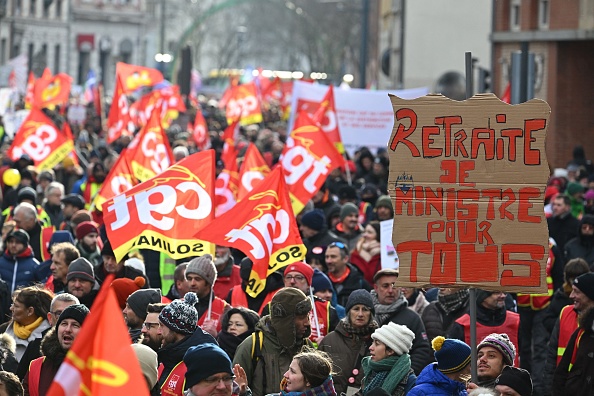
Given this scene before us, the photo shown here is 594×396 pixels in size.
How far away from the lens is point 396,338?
299 inches

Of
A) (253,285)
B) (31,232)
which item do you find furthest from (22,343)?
(31,232)

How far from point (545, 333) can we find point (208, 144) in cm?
1532

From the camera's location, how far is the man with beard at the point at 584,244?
13078 millimetres

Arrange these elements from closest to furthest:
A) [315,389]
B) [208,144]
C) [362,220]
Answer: [315,389]
[362,220]
[208,144]

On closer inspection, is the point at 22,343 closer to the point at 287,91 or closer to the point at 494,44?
the point at 494,44

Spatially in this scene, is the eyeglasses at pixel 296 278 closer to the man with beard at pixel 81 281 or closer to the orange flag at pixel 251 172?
the man with beard at pixel 81 281

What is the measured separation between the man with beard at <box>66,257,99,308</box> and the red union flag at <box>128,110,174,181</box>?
5.40 m

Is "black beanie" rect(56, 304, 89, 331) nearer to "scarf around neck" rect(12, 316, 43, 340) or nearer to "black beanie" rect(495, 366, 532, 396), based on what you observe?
"scarf around neck" rect(12, 316, 43, 340)

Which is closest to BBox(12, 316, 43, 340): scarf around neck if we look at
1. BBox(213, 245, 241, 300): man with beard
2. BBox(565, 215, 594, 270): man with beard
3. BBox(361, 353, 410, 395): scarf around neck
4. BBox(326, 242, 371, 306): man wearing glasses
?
BBox(361, 353, 410, 395): scarf around neck

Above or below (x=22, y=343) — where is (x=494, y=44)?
above

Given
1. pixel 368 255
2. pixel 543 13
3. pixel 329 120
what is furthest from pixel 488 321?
pixel 543 13

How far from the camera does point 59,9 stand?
102m

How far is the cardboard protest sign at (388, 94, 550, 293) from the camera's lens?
7.29 m

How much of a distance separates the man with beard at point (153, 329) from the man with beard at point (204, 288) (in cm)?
150
